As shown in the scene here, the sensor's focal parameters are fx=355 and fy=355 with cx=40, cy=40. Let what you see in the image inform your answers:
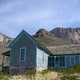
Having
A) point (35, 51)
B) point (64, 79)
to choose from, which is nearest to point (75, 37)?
point (35, 51)

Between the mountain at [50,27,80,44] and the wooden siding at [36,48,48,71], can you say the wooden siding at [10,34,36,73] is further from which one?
the mountain at [50,27,80,44]

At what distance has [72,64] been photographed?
52.4m

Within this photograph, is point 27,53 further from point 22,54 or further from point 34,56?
point 34,56

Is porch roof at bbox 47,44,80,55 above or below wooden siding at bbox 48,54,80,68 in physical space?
above

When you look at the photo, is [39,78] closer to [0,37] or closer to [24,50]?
[24,50]

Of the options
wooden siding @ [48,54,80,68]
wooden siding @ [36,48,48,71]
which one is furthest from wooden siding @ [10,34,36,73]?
wooden siding @ [48,54,80,68]

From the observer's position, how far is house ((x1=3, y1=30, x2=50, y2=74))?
49344mm

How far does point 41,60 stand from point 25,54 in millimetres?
2964

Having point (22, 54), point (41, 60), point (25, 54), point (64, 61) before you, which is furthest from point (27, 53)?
point (64, 61)

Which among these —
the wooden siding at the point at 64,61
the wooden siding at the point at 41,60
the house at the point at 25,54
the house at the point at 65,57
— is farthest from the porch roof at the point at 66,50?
the house at the point at 25,54

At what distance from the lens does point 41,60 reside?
169 ft

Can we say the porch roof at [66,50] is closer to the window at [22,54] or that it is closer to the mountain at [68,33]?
the window at [22,54]

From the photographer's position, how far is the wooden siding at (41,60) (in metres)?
50.1

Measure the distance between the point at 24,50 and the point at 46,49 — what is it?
4842 mm
